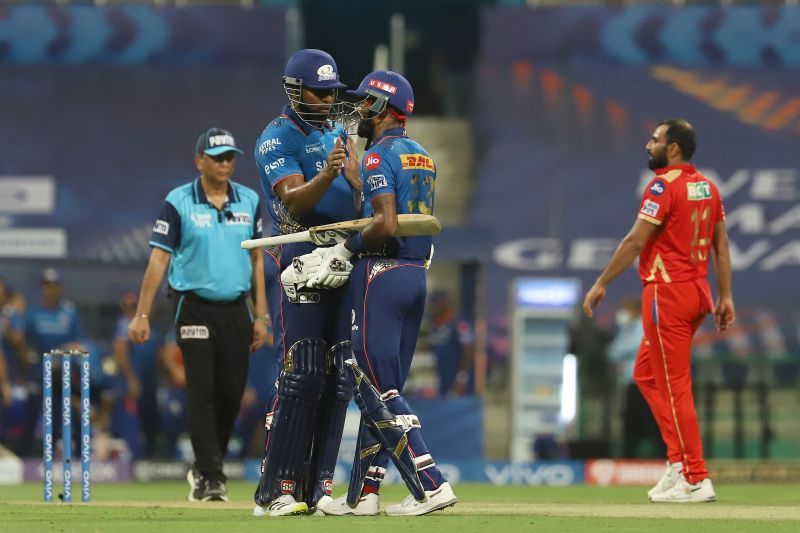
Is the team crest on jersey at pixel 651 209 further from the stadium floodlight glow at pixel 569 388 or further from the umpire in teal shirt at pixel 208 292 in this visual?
the stadium floodlight glow at pixel 569 388

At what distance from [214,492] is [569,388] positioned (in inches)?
312

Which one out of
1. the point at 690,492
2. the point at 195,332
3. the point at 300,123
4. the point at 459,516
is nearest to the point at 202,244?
the point at 195,332

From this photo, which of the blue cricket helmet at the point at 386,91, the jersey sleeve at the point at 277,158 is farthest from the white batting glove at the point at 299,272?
the blue cricket helmet at the point at 386,91

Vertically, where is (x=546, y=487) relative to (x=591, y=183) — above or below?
below

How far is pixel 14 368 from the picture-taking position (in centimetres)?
1617

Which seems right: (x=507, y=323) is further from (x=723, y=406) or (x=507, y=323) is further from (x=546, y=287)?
(x=723, y=406)

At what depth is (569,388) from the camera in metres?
17.5

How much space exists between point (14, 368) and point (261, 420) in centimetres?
244

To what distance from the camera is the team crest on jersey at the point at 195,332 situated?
10.3 metres

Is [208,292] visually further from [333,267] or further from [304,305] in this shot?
[333,267]

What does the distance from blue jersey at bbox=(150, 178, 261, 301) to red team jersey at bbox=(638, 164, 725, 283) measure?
2.53 m

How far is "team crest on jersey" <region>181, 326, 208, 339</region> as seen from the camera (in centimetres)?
1030

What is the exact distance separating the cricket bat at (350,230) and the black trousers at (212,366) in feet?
7.47

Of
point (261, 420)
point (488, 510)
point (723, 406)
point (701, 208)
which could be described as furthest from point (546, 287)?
point (488, 510)
